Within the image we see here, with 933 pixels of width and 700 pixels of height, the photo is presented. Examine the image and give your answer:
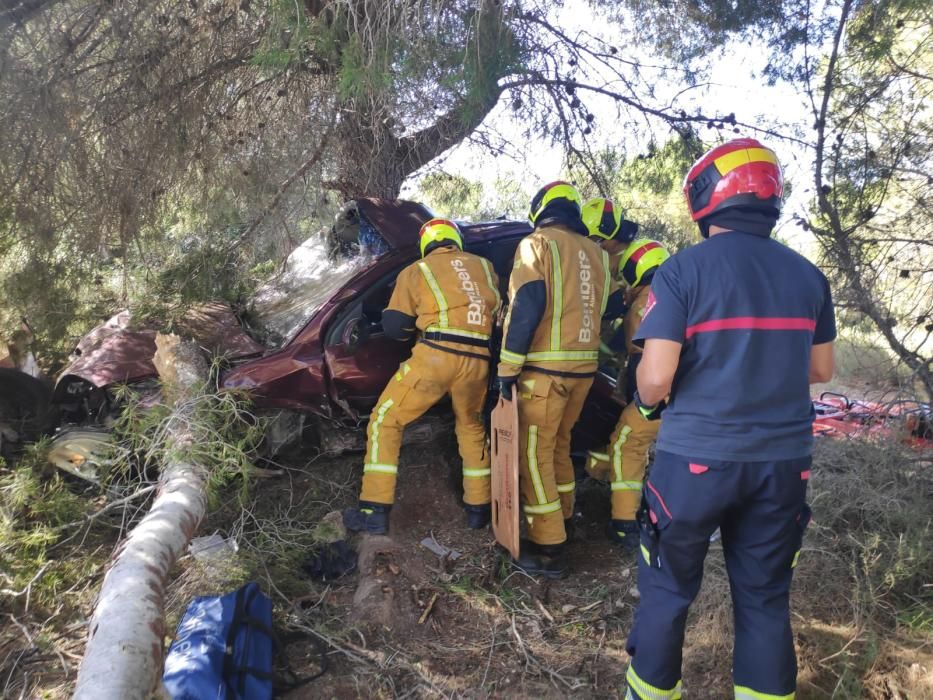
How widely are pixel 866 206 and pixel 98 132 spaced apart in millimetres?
4953

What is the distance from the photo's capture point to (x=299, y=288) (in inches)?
179

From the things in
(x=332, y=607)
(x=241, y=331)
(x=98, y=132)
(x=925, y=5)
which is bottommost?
(x=332, y=607)

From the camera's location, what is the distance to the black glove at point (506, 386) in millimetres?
3410

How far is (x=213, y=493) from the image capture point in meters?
3.24

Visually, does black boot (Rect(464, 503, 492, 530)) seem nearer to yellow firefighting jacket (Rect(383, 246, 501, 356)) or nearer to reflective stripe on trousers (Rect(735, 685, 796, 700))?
yellow firefighting jacket (Rect(383, 246, 501, 356))

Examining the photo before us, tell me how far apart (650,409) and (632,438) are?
1.66 meters

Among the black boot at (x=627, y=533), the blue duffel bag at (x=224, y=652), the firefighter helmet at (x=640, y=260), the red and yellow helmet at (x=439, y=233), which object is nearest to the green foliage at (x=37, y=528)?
the blue duffel bag at (x=224, y=652)

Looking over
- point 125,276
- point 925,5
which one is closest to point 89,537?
point 125,276

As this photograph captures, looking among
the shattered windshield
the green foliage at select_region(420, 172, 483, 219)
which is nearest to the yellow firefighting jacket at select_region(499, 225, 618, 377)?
the shattered windshield

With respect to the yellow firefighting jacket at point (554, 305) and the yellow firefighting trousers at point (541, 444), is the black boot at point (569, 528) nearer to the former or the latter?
the yellow firefighting trousers at point (541, 444)

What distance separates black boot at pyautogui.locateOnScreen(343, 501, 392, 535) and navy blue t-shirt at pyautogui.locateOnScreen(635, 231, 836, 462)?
1.89 metres

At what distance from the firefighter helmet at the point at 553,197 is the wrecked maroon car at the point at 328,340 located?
0.66 metres

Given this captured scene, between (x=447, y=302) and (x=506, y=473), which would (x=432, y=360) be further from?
(x=506, y=473)

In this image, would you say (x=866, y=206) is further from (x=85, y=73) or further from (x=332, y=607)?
(x=85, y=73)
